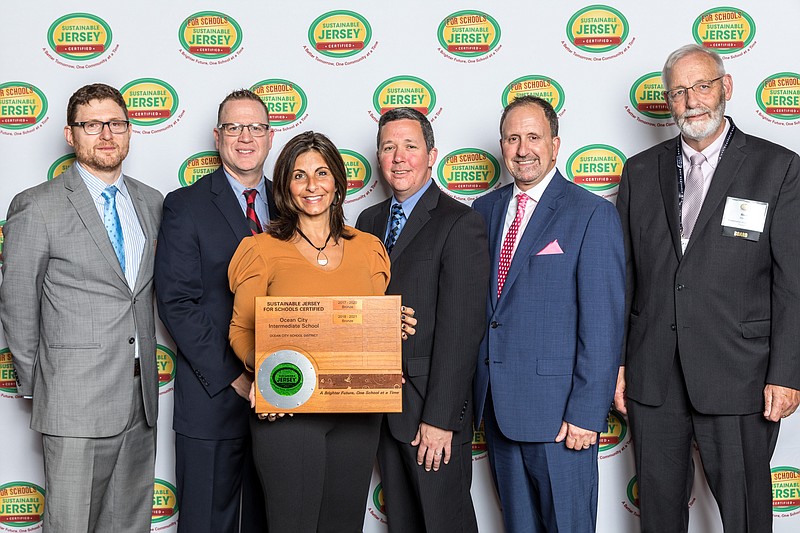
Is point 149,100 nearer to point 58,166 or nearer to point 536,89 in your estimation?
point 58,166

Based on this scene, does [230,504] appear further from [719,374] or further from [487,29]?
[487,29]

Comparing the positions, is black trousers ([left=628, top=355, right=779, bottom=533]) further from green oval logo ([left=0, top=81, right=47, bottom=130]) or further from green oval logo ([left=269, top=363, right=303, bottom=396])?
green oval logo ([left=0, top=81, right=47, bottom=130])

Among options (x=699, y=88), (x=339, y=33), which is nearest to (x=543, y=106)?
(x=699, y=88)

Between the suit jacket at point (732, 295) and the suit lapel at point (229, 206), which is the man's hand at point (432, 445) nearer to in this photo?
the suit jacket at point (732, 295)

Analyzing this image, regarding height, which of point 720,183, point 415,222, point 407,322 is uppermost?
point 720,183

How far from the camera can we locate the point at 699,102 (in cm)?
245

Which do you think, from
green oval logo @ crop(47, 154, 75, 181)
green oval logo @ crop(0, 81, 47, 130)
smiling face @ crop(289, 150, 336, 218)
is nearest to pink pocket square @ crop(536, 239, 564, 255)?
smiling face @ crop(289, 150, 336, 218)

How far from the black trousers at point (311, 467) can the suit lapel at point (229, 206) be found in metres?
0.76

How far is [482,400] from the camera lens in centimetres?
241

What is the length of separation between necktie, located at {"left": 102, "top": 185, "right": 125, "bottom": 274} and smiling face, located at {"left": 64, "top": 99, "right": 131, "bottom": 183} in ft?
0.24

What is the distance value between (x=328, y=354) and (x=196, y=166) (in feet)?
4.80

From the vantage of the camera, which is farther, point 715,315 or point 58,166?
point 58,166

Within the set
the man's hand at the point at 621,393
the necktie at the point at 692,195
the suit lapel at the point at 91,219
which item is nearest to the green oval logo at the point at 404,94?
the necktie at the point at 692,195

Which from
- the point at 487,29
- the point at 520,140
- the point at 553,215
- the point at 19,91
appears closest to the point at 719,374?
the point at 553,215
